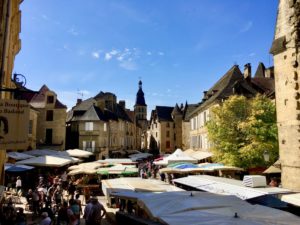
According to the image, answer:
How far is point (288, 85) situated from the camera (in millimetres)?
14898

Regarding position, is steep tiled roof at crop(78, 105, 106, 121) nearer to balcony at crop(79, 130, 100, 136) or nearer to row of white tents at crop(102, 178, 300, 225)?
balcony at crop(79, 130, 100, 136)

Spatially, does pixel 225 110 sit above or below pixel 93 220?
above

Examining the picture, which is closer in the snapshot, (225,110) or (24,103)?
(24,103)

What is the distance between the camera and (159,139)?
72812 mm

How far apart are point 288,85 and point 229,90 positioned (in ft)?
55.5

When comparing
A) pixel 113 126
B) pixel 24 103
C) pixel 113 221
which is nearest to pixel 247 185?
pixel 113 221

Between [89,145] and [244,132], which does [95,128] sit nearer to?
[89,145]

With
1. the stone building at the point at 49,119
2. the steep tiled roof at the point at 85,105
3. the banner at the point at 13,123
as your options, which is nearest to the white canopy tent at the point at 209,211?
the banner at the point at 13,123

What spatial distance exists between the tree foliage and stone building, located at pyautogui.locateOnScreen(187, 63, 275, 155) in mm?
5810

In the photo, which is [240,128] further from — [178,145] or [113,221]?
[178,145]

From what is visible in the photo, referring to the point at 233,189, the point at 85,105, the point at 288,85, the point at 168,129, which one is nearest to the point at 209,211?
the point at 233,189

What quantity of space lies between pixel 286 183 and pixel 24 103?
1244 cm

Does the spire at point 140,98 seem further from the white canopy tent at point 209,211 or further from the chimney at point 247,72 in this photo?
the white canopy tent at point 209,211

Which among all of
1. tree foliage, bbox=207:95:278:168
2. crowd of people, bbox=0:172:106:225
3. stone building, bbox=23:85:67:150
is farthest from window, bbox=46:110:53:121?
crowd of people, bbox=0:172:106:225
